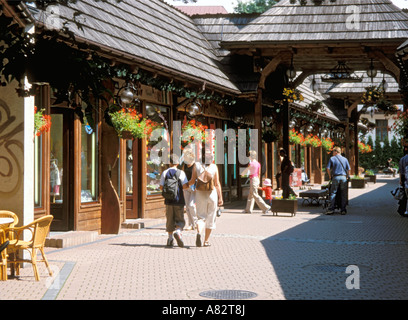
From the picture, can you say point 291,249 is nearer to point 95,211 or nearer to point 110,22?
point 95,211

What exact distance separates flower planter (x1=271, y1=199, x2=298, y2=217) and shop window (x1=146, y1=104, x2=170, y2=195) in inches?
127

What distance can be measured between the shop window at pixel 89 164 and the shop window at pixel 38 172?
1.74m

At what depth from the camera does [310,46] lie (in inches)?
802

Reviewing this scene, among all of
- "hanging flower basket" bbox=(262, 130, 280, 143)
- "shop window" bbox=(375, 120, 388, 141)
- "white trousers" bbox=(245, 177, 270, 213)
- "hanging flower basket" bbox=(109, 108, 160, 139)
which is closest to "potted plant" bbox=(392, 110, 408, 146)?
"hanging flower basket" bbox=(109, 108, 160, 139)

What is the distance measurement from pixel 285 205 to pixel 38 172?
8146mm

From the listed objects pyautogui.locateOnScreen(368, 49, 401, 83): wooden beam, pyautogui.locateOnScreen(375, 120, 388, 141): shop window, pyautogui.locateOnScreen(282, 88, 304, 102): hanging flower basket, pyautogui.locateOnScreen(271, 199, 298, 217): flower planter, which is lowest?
pyautogui.locateOnScreen(271, 199, 298, 217): flower planter

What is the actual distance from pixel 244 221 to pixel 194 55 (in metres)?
6.51

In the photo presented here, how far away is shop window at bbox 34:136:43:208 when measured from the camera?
11875 millimetres

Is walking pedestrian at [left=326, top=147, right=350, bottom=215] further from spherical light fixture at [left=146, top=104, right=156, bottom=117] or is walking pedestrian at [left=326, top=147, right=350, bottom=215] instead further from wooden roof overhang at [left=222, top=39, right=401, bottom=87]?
spherical light fixture at [left=146, top=104, right=156, bottom=117]

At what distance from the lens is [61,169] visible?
13.5 meters

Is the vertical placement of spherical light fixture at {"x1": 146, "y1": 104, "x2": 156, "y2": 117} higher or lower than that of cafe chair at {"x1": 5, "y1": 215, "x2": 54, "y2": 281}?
higher

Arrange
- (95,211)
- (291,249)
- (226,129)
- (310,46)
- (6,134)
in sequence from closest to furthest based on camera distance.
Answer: (6,134) → (291,249) → (95,211) → (310,46) → (226,129)
